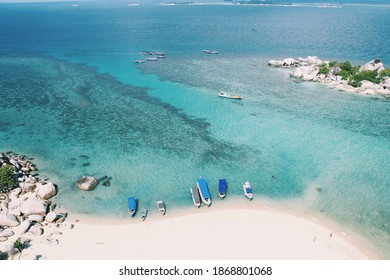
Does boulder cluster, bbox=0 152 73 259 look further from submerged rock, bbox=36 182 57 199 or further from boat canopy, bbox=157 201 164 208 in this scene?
boat canopy, bbox=157 201 164 208

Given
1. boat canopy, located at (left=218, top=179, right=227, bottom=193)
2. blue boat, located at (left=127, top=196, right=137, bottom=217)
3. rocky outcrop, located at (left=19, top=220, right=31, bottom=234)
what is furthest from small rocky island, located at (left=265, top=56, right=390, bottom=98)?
rocky outcrop, located at (left=19, top=220, right=31, bottom=234)

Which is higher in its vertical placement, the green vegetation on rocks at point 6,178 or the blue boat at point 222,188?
the green vegetation on rocks at point 6,178

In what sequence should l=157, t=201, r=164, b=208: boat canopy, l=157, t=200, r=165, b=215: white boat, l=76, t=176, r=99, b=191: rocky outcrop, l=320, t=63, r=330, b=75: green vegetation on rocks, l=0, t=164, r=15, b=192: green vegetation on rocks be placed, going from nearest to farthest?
l=157, t=200, r=165, b=215: white boat, l=157, t=201, r=164, b=208: boat canopy, l=0, t=164, r=15, b=192: green vegetation on rocks, l=76, t=176, r=99, b=191: rocky outcrop, l=320, t=63, r=330, b=75: green vegetation on rocks

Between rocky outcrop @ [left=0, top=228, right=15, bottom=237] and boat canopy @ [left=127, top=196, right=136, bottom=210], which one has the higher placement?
rocky outcrop @ [left=0, top=228, right=15, bottom=237]

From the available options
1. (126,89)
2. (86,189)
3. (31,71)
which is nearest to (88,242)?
(86,189)

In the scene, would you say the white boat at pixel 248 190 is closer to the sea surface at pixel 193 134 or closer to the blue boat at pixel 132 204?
the sea surface at pixel 193 134

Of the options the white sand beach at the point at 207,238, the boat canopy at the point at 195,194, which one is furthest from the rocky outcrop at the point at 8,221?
the boat canopy at the point at 195,194

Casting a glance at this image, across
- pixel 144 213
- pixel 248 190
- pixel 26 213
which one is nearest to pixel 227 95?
pixel 248 190

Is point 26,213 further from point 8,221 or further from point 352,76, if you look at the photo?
point 352,76
